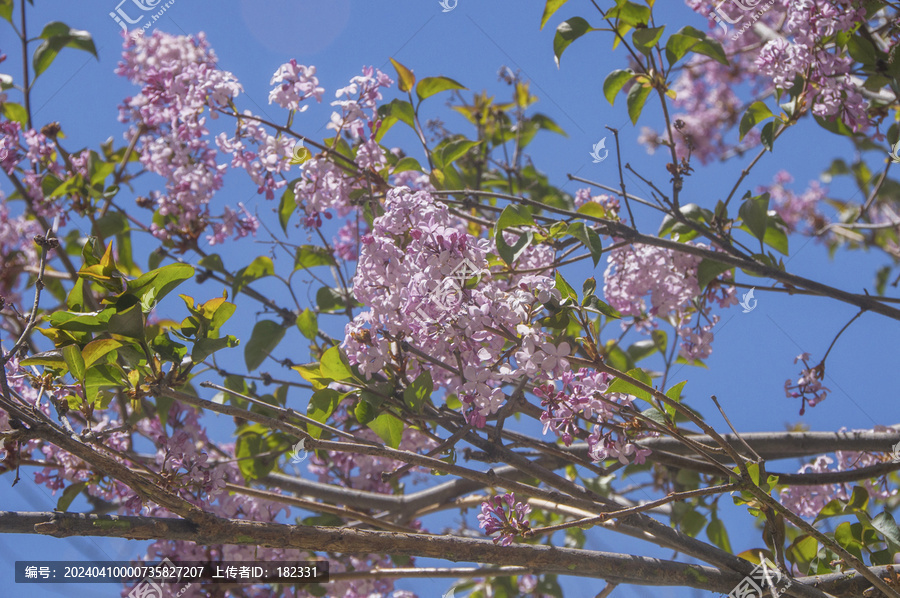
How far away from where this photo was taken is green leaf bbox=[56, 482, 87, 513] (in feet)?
5.41

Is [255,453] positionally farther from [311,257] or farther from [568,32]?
[568,32]

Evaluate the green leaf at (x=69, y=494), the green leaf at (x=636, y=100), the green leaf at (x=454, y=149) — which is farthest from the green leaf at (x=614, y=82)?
the green leaf at (x=69, y=494)

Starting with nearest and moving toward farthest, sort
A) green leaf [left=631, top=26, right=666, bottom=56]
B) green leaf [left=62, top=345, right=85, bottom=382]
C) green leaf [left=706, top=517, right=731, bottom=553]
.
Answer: green leaf [left=62, top=345, right=85, bottom=382], green leaf [left=631, top=26, right=666, bottom=56], green leaf [left=706, top=517, right=731, bottom=553]

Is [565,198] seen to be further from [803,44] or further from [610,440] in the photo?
[610,440]

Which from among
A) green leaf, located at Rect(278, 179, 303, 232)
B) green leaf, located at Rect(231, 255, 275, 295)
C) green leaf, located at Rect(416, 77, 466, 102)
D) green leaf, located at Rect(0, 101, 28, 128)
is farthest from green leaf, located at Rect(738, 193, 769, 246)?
green leaf, located at Rect(0, 101, 28, 128)

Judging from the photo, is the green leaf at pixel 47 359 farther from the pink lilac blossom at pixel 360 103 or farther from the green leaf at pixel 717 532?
the green leaf at pixel 717 532

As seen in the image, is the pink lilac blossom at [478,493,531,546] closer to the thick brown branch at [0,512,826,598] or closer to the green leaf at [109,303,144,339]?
the thick brown branch at [0,512,826,598]

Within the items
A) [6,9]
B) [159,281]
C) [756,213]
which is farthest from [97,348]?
[6,9]

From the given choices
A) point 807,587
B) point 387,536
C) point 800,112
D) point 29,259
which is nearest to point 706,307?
point 800,112

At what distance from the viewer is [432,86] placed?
66.6 inches

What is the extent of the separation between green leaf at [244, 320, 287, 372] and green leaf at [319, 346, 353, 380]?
1.69 ft

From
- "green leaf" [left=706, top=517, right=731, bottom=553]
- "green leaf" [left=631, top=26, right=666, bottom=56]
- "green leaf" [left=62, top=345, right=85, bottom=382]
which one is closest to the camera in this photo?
"green leaf" [left=62, top=345, right=85, bottom=382]

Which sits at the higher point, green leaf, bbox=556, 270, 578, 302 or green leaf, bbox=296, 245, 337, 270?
green leaf, bbox=296, 245, 337, 270

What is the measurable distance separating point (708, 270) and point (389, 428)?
809 millimetres
